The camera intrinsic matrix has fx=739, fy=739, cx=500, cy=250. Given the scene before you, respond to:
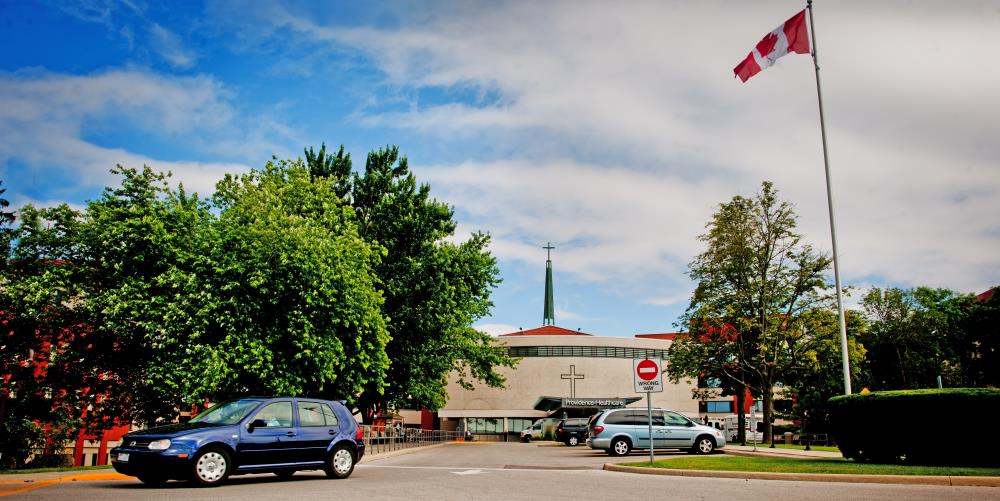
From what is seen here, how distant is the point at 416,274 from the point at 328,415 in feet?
55.4

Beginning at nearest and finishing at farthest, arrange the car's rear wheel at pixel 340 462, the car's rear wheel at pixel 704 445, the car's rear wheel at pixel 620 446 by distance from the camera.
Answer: the car's rear wheel at pixel 340 462 < the car's rear wheel at pixel 704 445 < the car's rear wheel at pixel 620 446

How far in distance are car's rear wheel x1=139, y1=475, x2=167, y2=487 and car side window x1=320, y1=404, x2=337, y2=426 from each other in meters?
3.12

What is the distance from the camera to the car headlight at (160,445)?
12289 millimetres

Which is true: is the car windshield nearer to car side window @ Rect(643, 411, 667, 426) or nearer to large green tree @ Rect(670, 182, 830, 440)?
car side window @ Rect(643, 411, 667, 426)

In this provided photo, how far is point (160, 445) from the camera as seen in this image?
1230 centimetres

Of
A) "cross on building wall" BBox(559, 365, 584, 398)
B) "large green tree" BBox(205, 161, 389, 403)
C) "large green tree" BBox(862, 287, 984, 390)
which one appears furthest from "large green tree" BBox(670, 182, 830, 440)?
"cross on building wall" BBox(559, 365, 584, 398)

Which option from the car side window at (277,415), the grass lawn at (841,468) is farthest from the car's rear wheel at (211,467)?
the grass lawn at (841,468)

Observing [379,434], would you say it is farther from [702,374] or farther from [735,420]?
[735,420]

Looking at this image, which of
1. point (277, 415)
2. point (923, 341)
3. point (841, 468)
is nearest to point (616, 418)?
point (841, 468)

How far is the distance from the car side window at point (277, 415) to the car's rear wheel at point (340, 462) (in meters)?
1.14

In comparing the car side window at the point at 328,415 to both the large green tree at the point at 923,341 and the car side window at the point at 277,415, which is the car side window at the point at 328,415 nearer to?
the car side window at the point at 277,415

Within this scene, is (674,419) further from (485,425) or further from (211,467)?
(485,425)

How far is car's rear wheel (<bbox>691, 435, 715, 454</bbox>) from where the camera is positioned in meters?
26.1

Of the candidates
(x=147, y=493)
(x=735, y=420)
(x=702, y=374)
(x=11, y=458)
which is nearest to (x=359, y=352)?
(x=147, y=493)
